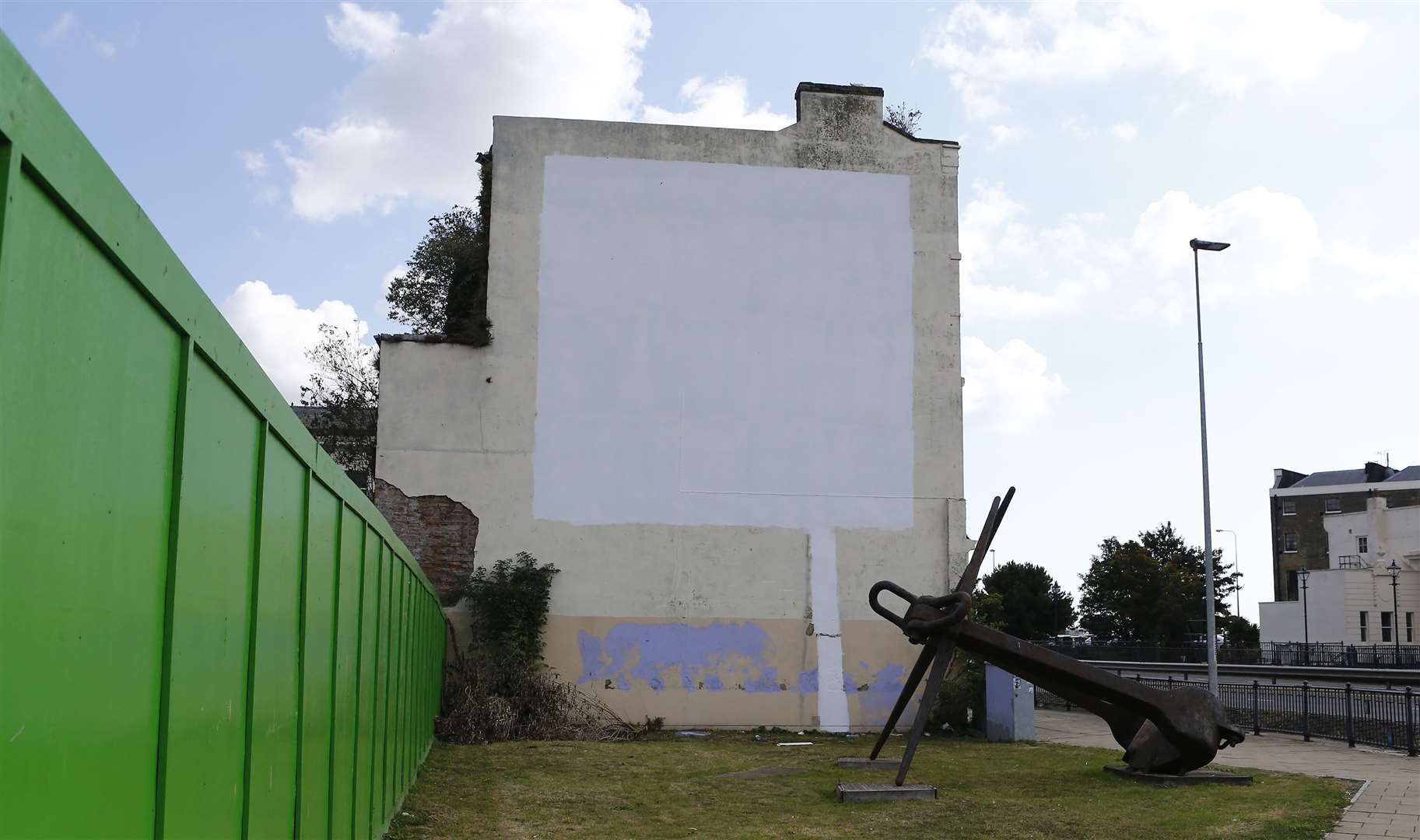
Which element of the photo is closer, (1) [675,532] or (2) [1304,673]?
(1) [675,532]

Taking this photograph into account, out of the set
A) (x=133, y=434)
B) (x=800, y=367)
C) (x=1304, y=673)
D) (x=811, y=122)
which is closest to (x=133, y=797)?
(x=133, y=434)

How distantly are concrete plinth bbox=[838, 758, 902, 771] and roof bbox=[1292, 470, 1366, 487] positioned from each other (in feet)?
260

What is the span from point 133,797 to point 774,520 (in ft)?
68.7

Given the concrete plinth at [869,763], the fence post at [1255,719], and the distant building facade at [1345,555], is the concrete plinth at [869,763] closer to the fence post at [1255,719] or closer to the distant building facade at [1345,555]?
the fence post at [1255,719]

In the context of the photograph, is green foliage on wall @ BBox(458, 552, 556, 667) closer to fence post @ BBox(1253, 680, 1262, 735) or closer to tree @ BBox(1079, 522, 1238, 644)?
fence post @ BBox(1253, 680, 1262, 735)

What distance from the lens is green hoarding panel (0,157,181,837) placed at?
2.08 meters

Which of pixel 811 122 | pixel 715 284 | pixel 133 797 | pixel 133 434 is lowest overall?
pixel 133 797

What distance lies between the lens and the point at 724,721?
22828 mm

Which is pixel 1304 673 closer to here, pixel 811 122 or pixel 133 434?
pixel 811 122

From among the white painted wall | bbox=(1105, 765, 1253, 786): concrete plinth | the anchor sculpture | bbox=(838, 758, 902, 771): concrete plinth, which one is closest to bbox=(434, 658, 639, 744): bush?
bbox=(838, 758, 902, 771): concrete plinth

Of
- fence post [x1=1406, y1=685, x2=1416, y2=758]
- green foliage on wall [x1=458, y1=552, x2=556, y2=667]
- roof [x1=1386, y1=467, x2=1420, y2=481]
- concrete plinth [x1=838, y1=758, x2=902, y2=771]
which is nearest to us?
concrete plinth [x1=838, y1=758, x2=902, y2=771]

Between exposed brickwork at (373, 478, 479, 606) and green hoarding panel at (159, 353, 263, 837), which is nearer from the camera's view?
green hoarding panel at (159, 353, 263, 837)

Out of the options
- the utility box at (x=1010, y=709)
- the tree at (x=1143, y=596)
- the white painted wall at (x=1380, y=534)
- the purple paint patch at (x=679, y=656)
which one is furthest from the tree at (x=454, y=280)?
the white painted wall at (x=1380, y=534)

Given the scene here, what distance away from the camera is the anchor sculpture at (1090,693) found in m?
14.3
